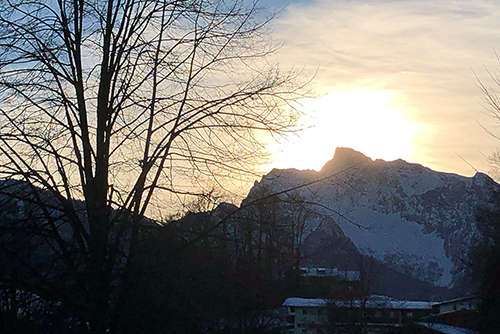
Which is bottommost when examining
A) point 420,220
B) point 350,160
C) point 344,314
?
point 344,314

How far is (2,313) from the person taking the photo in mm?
5551

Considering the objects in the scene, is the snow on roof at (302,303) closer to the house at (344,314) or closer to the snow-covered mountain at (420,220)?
the house at (344,314)

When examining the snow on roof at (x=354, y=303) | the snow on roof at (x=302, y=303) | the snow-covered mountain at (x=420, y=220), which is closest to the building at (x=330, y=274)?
the snow on roof at (x=354, y=303)

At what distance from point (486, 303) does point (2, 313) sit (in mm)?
19762

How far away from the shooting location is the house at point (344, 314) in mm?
31484

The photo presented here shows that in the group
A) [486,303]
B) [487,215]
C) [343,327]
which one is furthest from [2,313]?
[343,327]

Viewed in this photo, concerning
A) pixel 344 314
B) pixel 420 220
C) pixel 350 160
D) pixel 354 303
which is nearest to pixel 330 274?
pixel 354 303

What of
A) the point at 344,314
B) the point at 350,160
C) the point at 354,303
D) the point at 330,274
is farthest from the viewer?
the point at 330,274

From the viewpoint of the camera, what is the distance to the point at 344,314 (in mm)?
31438

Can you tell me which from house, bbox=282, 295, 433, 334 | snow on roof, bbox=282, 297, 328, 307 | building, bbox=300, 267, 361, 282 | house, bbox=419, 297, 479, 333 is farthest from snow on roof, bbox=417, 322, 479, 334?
building, bbox=300, 267, 361, 282

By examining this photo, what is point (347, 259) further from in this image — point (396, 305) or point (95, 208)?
point (95, 208)

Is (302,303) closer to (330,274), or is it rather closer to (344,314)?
(344,314)

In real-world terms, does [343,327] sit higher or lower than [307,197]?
lower

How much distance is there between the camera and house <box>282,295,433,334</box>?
31.5 meters
